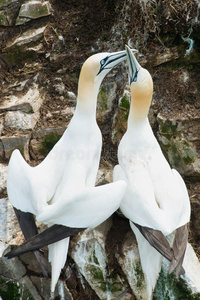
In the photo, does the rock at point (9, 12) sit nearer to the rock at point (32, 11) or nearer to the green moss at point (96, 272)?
the rock at point (32, 11)

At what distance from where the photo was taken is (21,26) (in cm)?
574

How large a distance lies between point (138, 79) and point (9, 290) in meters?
2.62

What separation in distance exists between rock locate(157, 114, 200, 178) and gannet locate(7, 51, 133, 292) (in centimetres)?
135

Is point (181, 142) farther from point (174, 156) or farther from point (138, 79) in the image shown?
point (138, 79)

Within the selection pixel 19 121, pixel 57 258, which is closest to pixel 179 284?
pixel 57 258

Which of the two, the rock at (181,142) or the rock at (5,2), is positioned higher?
the rock at (5,2)

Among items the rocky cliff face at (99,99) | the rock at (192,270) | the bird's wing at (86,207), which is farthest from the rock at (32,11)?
the rock at (192,270)

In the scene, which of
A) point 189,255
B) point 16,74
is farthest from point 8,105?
point 189,255

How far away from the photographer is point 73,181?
3.83 m

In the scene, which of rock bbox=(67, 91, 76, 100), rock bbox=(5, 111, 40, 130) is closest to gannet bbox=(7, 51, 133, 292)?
rock bbox=(5, 111, 40, 130)

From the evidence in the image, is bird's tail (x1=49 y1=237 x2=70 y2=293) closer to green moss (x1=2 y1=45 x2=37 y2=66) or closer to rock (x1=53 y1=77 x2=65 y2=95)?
rock (x1=53 y1=77 x2=65 y2=95)

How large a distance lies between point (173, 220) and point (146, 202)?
1.00 feet

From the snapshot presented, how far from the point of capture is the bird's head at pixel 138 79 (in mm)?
3836

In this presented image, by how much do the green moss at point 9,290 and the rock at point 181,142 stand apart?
245 cm
